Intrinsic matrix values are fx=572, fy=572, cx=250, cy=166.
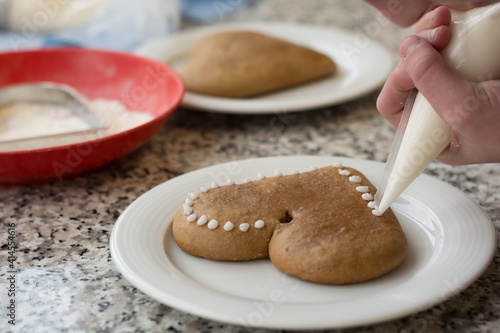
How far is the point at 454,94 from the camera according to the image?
60 centimetres

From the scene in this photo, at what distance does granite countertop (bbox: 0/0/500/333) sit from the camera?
0.59m

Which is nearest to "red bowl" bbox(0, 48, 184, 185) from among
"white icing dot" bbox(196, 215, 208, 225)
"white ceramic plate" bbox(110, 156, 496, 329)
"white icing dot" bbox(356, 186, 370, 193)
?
"white ceramic plate" bbox(110, 156, 496, 329)

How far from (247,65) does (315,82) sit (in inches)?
6.5

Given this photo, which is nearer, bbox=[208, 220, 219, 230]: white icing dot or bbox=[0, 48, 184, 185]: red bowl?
bbox=[208, 220, 219, 230]: white icing dot

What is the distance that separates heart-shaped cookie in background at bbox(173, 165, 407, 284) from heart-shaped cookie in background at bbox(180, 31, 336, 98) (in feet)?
1.54

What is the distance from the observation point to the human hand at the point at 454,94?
1.98 ft

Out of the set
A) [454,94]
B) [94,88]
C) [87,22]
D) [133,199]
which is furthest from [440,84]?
[87,22]

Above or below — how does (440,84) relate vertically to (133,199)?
above

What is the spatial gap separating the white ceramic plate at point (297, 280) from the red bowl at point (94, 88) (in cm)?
15

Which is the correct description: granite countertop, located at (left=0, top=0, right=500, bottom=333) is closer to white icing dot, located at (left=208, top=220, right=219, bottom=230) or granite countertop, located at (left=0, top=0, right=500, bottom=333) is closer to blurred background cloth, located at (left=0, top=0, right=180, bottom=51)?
white icing dot, located at (left=208, top=220, right=219, bottom=230)

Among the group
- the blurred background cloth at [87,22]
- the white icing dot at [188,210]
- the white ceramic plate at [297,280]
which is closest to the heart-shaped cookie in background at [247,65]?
the blurred background cloth at [87,22]

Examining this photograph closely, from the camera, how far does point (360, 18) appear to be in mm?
1779

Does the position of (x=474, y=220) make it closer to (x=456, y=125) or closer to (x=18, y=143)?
(x=456, y=125)

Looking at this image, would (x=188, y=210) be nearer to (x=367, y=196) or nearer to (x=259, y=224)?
(x=259, y=224)
